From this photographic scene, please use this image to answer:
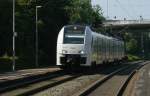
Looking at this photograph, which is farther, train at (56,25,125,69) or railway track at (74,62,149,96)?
train at (56,25,125,69)

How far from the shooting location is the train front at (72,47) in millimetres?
38062

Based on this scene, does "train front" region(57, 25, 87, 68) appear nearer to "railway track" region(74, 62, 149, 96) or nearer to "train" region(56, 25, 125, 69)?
"train" region(56, 25, 125, 69)

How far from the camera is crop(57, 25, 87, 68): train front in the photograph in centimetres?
3806

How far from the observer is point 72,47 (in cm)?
3809

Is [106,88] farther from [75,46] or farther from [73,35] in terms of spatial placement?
[73,35]

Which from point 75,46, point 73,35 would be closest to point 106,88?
point 75,46

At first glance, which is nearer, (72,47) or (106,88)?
(106,88)

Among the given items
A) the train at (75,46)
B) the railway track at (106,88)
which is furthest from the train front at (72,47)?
the railway track at (106,88)

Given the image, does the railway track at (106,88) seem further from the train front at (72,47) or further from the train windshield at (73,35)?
the train windshield at (73,35)

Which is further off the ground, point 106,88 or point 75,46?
point 75,46

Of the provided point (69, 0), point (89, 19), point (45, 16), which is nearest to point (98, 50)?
point (45, 16)

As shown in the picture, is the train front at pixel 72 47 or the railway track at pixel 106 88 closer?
the railway track at pixel 106 88

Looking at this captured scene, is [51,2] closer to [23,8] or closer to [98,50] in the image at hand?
[23,8]

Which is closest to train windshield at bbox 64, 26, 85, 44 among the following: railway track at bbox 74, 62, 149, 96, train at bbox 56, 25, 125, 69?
train at bbox 56, 25, 125, 69
